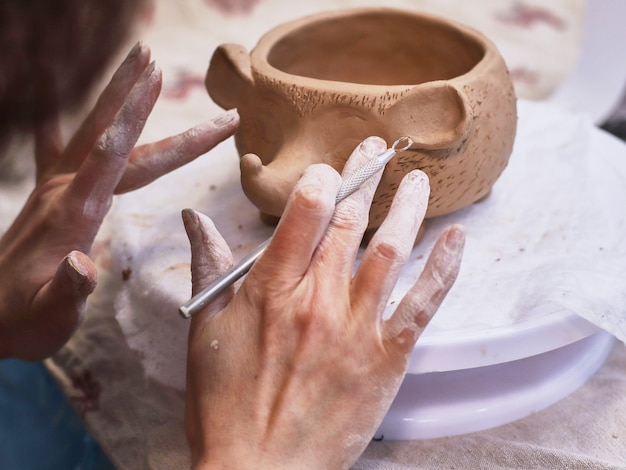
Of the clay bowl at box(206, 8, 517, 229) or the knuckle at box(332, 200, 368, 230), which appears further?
the clay bowl at box(206, 8, 517, 229)

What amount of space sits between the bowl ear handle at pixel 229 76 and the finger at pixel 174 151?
46mm

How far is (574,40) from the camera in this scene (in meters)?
1.96

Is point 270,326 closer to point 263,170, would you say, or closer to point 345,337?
point 345,337

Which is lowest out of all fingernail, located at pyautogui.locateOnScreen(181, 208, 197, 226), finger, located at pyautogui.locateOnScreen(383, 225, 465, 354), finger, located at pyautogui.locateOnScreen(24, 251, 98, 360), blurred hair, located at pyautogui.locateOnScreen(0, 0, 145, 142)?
finger, located at pyautogui.locateOnScreen(24, 251, 98, 360)

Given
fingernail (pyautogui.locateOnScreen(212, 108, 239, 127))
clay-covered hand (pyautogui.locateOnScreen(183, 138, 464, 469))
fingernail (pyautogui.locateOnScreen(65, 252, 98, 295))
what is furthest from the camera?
fingernail (pyautogui.locateOnScreen(212, 108, 239, 127))

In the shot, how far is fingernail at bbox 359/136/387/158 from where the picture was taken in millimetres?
763

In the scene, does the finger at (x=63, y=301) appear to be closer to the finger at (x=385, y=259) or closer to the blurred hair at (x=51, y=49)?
the blurred hair at (x=51, y=49)

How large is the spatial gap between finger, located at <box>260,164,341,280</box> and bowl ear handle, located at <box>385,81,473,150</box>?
0.21 metres

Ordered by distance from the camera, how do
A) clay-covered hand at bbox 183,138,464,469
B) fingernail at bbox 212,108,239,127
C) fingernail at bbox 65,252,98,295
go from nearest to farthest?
clay-covered hand at bbox 183,138,464,469 → fingernail at bbox 65,252,98,295 → fingernail at bbox 212,108,239,127

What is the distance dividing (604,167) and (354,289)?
2.18ft

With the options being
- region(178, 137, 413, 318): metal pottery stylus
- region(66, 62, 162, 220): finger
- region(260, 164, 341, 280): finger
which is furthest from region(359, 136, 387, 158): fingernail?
region(66, 62, 162, 220): finger

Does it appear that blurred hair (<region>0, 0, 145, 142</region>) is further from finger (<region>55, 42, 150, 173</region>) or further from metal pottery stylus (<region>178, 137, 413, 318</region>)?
metal pottery stylus (<region>178, 137, 413, 318</region>)

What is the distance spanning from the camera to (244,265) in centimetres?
68

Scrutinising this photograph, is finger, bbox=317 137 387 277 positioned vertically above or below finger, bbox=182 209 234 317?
above
